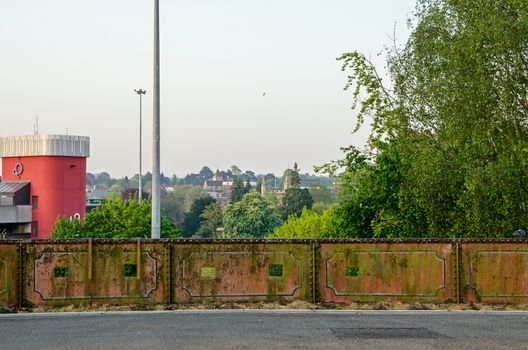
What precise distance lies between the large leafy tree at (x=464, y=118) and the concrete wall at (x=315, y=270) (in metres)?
→ 8.84

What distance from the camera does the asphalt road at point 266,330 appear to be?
13273 millimetres

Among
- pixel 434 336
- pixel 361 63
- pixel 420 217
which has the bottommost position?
pixel 434 336

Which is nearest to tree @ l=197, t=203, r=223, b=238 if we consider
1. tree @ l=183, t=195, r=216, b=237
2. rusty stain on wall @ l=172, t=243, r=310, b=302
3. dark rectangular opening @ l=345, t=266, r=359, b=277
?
tree @ l=183, t=195, r=216, b=237

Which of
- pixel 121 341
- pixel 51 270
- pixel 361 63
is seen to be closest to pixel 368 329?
pixel 121 341

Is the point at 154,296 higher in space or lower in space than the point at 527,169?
lower

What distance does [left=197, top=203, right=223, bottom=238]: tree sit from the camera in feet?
602

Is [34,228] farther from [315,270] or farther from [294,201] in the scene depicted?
[315,270]

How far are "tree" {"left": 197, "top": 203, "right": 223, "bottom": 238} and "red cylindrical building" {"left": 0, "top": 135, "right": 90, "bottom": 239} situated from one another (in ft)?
221

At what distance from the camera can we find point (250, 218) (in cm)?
13475

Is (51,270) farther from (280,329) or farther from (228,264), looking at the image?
(280,329)

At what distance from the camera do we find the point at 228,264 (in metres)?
19.0

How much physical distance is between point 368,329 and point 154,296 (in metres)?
5.76

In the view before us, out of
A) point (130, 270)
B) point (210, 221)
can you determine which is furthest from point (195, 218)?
point (130, 270)

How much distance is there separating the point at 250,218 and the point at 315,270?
116 m
